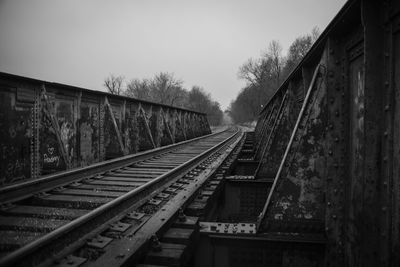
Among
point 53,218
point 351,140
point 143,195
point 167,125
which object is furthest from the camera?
point 167,125

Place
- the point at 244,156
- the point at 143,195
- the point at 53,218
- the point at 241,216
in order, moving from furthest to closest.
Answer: the point at 244,156, the point at 241,216, the point at 143,195, the point at 53,218

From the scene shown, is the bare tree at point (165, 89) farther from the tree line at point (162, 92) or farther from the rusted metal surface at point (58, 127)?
the rusted metal surface at point (58, 127)

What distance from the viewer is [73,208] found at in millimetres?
4223

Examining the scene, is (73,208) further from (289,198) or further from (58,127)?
(58,127)

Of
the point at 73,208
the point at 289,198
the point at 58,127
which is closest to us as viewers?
the point at 289,198

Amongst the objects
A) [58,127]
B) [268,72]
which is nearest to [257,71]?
[268,72]

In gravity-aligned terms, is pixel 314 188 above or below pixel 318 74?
below

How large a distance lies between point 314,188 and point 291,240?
1.98 ft

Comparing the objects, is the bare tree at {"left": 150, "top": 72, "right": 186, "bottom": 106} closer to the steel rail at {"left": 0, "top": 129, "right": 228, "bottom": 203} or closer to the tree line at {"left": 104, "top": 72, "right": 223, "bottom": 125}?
the tree line at {"left": 104, "top": 72, "right": 223, "bottom": 125}

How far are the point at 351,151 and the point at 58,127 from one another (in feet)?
20.2

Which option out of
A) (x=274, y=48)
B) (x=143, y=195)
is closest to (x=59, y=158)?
(x=143, y=195)

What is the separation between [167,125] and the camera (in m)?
14.7

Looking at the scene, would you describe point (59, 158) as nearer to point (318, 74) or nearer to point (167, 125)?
point (318, 74)

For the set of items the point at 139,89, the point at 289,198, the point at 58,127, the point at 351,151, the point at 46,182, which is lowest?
the point at 46,182
